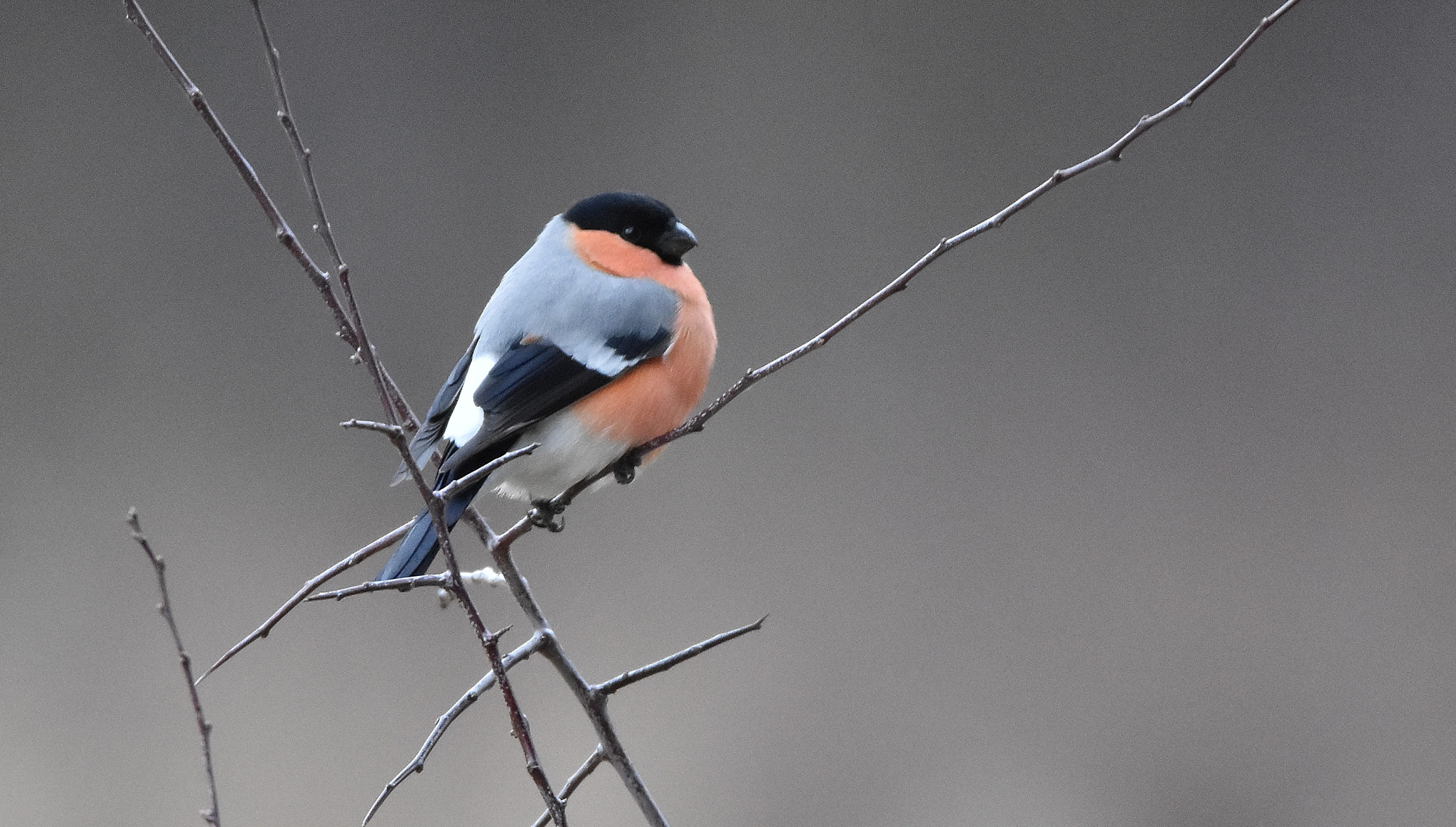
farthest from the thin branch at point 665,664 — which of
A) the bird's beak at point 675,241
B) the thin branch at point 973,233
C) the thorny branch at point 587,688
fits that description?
the bird's beak at point 675,241

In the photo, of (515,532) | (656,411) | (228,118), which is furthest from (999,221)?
(228,118)

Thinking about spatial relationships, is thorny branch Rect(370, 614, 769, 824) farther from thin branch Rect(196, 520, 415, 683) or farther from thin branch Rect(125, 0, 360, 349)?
thin branch Rect(125, 0, 360, 349)

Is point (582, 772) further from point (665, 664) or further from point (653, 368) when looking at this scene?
point (653, 368)

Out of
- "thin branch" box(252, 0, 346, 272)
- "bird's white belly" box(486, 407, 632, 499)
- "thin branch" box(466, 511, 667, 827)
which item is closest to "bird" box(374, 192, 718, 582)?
"bird's white belly" box(486, 407, 632, 499)

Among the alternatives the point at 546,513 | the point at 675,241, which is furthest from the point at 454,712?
the point at 675,241

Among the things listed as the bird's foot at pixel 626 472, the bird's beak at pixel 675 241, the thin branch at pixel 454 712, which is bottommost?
the thin branch at pixel 454 712

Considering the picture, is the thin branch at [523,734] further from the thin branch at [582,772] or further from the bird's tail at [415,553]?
the bird's tail at [415,553]

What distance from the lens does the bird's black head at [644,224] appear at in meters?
1.10

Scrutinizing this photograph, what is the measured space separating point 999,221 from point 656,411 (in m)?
0.44

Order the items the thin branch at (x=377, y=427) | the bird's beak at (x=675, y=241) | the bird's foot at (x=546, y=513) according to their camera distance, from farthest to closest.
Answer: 1. the bird's beak at (x=675, y=241)
2. the bird's foot at (x=546, y=513)
3. the thin branch at (x=377, y=427)

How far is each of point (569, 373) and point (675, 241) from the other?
0.74 ft

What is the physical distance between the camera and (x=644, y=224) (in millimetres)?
1104

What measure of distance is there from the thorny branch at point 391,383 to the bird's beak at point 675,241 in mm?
472

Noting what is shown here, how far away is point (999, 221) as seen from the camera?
582 millimetres
